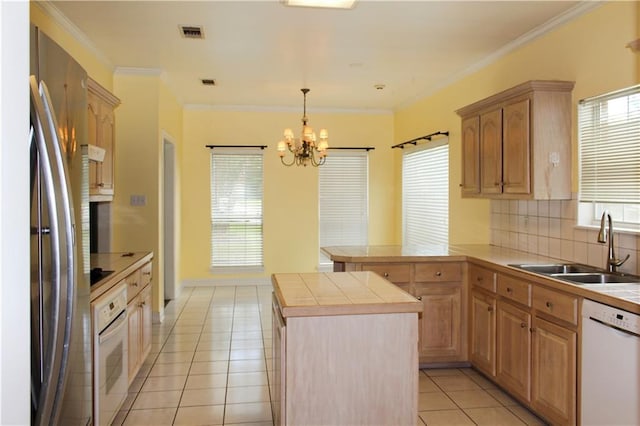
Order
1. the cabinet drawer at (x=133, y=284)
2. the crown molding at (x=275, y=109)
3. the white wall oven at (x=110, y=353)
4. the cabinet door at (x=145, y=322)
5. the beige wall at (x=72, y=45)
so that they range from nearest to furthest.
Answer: the white wall oven at (x=110, y=353) < the cabinet drawer at (x=133, y=284) < the beige wall at (x=72, y=45) < the cabinet door at (x=145, y=322) < the crown molding at (x=275, y=109)

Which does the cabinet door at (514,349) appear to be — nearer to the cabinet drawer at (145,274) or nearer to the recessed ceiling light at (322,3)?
the recessed ceiling light at (322,3)

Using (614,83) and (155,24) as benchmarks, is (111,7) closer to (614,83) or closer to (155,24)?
(155,24)

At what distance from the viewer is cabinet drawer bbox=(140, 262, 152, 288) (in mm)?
3720

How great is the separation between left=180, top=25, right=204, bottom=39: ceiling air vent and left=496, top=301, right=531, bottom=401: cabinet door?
320cm

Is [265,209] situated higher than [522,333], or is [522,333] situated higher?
[265,209]

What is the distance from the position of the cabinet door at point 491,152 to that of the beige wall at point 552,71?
0.52m

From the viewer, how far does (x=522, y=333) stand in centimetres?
307

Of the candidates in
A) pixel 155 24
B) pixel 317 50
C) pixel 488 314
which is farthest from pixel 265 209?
pixel 488 314

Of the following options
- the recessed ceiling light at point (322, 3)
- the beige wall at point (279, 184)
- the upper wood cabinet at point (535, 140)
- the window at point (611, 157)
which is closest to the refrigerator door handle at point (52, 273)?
the recessed ceiling light at point (322, 3)

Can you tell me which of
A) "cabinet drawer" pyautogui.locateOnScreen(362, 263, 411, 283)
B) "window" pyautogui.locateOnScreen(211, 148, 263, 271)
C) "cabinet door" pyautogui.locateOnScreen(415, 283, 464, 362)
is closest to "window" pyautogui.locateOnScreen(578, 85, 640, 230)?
"cabinet door" pyautogui.locateOnScreen(415, 283, 464, 362)

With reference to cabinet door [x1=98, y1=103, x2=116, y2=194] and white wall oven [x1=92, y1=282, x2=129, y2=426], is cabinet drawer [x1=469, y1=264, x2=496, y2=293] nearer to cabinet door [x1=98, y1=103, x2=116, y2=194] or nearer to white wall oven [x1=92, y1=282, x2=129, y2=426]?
white wall oven [x1=92, y1=282, x2=129, y2=426]

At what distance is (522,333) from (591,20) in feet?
7.20

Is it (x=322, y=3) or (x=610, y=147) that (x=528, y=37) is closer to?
(x=610, y=147)

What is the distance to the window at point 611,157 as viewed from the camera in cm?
304
